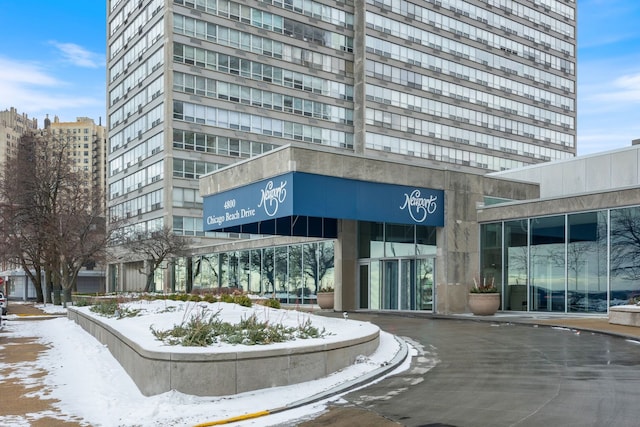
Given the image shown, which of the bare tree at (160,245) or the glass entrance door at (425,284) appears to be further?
the bare tree at (160,245)

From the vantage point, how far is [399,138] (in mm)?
82000

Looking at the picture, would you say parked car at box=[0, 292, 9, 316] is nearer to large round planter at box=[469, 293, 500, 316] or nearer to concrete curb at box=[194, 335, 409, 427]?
large round planter at box=[469, 293, 500, 316]

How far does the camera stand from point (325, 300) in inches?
1243

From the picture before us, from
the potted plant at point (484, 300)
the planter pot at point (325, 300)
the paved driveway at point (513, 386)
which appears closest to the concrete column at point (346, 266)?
the planter pot at point (325, 300)

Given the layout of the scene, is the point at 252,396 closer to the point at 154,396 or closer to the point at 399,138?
the point at 154,396

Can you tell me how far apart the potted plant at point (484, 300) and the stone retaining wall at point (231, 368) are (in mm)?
14756

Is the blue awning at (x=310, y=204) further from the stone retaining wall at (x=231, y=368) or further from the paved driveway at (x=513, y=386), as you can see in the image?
the stone retaining wall at (x=231, y=368)

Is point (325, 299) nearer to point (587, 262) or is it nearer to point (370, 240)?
point (370, 240)

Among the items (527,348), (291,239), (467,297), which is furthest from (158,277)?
(527,348)

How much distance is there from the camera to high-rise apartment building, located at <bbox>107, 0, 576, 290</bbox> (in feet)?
229

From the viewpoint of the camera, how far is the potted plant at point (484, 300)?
24984mm

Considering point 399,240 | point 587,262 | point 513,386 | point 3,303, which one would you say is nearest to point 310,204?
point 399,240

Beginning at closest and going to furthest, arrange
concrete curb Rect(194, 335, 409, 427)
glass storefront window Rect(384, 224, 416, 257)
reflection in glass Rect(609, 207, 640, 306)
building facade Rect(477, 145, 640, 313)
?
concrete curb Rect(194, 335, 409, 427)
reflection in glass Rect(609, 207, 640, 306)
building facade Rect(477, 145, 640, 313)
glass storefront window Rect(384, 224, 416, 257)

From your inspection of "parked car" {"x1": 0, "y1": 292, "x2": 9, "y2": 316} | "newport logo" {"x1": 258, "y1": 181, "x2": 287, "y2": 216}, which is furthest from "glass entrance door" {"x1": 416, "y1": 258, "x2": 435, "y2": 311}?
"parked car" {"x1": 0, "y1": 292, "x2": 9, "y2": 316}
